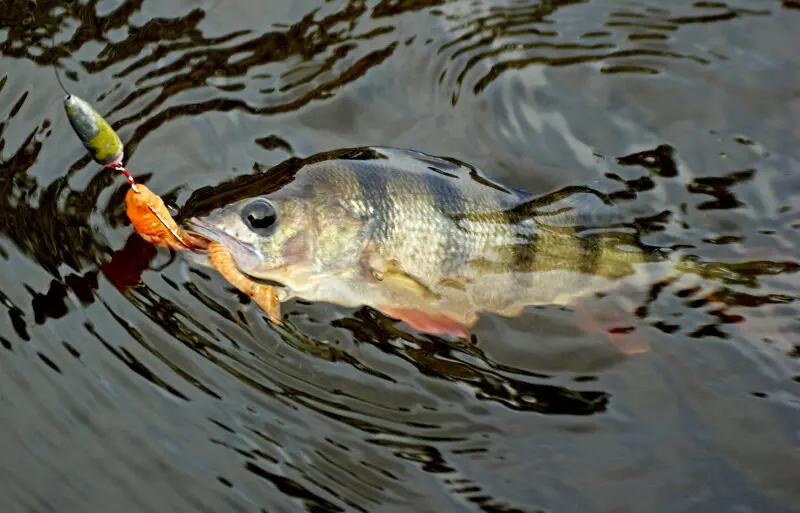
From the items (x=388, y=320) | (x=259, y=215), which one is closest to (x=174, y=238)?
(x=259, y=215)

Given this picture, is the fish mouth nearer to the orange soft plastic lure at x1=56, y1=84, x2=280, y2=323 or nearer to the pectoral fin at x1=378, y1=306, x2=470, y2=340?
the orange soft plastic lure at x1=56, y1=84, x2=280, y2=323

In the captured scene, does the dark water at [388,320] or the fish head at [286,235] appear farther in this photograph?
the fish head at [286,235]

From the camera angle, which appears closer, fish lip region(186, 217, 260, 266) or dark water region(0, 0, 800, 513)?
dark water region(0, 0, 800, 513)

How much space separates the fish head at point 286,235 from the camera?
12.6 ft

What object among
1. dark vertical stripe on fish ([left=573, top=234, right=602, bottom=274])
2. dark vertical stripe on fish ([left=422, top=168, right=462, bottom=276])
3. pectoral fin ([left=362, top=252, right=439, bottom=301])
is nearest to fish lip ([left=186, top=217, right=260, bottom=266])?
pectoral fin ([left=362, top=252, right=439, bottom=301])

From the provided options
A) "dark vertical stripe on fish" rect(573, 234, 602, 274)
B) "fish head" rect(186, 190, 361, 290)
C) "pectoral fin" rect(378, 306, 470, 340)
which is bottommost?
"pectoral fin" rect(378, 306, 470, 340)

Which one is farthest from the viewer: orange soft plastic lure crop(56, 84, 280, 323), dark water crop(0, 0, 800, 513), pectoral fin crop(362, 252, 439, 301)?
pectoral fin crop(362, 252, 439, 301)

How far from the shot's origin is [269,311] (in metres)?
3.87

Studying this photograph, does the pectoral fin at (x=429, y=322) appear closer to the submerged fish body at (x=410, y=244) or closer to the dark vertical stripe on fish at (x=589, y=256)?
the submerged fish body at (x=410, y=244)

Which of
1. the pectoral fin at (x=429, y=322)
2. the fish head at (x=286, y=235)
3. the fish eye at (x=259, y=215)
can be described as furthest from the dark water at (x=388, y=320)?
the fish eye at (x=259, y=215)

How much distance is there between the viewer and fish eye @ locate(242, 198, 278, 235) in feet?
12.5

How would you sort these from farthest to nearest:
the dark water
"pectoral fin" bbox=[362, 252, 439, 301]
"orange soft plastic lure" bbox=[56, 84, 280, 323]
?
"pectoral fin" bbox=[362, 252, 439, 301] < "orange soft plastic lure" bbox=[56, 84, 280, 323] < the dark water

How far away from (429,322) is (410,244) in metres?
0.41

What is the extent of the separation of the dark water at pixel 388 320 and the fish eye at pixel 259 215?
359mm
